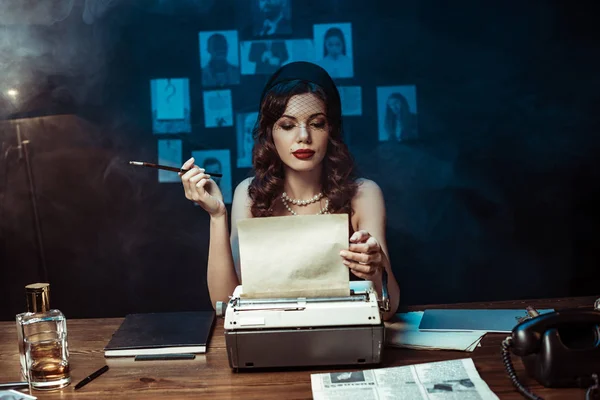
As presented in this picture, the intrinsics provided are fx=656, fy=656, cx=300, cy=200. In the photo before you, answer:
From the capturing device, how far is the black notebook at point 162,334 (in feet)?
5.63

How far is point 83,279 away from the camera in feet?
9.02

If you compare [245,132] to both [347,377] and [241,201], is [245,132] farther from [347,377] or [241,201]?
[347,377]

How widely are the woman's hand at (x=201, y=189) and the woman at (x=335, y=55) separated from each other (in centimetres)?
72

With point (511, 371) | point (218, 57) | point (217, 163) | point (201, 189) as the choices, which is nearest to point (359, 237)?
point (511, 371)

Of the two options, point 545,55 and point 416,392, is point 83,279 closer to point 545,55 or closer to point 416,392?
point 416,392

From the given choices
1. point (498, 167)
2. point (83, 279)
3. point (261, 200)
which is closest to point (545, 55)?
point (498, 167)

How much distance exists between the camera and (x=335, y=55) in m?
2.61

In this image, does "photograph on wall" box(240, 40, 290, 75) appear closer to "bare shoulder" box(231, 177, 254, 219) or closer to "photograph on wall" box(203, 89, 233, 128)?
"photograph on wall" box(203, 89, 233, 128)

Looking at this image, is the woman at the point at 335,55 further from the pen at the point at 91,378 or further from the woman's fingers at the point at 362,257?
the pen at the point at 91,378

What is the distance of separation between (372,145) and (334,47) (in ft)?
1.37

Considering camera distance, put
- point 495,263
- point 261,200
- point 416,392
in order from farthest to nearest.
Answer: point 495,263 < point 261,200 < point 416,392

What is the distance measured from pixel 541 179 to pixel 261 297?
1.59 meters

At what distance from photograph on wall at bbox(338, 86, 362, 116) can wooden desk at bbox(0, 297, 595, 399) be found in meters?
1.16

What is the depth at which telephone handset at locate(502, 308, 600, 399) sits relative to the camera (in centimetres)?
139
